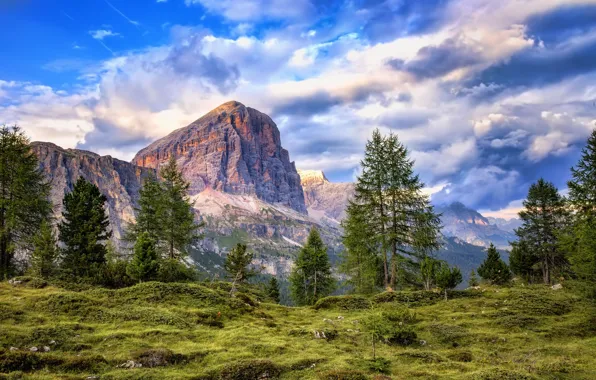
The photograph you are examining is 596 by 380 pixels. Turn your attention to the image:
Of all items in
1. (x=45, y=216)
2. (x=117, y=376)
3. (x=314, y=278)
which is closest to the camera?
(x=117, y=376)

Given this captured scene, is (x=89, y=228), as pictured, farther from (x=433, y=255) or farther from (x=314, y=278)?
(x=433, y=255)

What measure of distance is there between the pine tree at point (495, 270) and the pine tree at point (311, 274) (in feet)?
82.2

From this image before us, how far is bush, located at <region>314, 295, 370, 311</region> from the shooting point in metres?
34.5

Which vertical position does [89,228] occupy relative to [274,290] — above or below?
above

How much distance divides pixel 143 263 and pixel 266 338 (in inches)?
736

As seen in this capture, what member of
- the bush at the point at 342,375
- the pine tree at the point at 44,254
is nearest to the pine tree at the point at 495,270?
the bush at the point at 342,375

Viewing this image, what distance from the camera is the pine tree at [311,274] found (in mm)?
54531

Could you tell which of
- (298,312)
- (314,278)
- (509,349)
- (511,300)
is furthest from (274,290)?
(509,349)

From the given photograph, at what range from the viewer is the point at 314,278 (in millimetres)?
54625

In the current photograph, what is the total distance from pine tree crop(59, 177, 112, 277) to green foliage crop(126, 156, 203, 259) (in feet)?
18.7

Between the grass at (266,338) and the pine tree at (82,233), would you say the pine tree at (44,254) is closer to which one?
the pine tree at (82,233)

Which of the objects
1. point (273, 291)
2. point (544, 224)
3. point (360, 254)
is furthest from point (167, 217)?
point (544, 224)

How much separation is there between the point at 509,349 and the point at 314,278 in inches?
1397

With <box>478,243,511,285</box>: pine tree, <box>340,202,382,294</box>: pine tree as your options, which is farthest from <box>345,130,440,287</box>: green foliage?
<box>478,243,511,285</box>: pine tree
